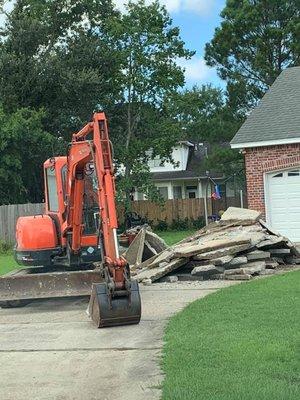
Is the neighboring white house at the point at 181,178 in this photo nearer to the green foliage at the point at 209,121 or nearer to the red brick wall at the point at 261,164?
the green foliage at the point at 209,121

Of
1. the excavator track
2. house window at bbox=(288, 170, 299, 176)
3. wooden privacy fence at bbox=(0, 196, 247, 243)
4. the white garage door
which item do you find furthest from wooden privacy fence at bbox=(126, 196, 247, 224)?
the excavator track

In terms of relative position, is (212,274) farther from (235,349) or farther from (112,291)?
(235,349)

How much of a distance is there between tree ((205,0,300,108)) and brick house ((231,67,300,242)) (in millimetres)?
16168

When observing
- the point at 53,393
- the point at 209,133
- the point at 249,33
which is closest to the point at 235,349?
the point at 53,393

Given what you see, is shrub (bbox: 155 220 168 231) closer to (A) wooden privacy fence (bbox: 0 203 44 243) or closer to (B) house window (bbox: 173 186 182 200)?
(B) house window (bbox: 173 186 182 200)

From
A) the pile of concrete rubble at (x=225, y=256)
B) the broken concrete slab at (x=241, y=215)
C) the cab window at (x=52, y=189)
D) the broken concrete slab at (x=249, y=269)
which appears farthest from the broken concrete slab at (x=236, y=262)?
the cab window at (x=52, y=189)

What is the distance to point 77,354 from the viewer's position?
7633 millimetres

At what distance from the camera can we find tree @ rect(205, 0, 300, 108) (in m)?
36.2

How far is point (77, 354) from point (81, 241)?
433 centimetres

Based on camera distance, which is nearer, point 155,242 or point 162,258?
point 162,258

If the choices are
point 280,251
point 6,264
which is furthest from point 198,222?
point 280,251

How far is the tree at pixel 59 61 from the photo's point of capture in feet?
104

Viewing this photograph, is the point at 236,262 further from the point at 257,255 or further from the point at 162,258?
the point at 162,258

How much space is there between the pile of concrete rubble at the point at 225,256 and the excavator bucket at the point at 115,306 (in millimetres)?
4983
